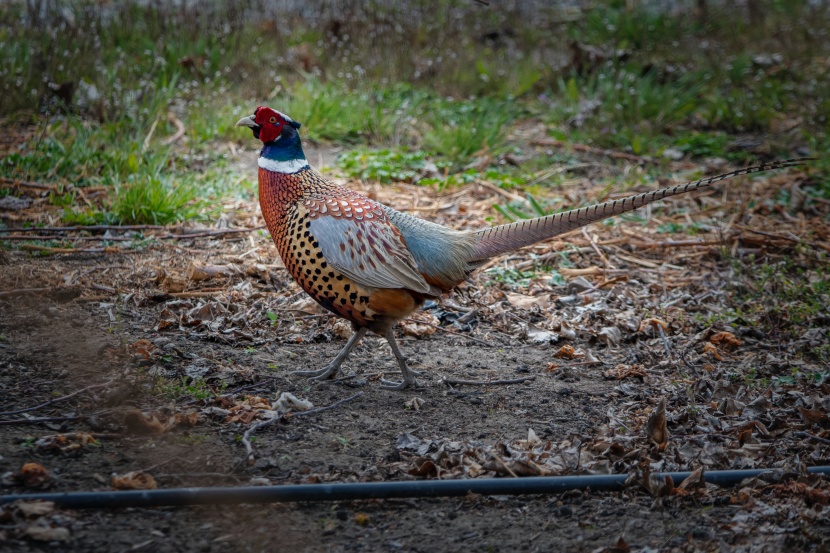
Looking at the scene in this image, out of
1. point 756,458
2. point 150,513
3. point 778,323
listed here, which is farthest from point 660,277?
point 150,513

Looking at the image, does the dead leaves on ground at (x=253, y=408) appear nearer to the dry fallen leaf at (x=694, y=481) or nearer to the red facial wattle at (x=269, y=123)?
the red facial wattle at (x=269, y=123)

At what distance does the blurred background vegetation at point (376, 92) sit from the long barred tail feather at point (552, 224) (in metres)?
2.34

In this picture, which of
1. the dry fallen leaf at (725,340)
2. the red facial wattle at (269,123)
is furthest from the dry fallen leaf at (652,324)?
the red facial wattle at (269,123)

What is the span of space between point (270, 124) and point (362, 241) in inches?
28.2

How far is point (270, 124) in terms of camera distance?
12.1 feet

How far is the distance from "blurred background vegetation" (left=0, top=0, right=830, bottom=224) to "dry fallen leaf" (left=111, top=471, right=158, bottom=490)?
2.81 meters

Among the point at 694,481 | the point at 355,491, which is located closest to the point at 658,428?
the point at 694,481

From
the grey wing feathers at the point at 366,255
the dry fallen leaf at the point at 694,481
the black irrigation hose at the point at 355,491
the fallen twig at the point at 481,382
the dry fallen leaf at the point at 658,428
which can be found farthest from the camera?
the fallen twig at the point at 481,382

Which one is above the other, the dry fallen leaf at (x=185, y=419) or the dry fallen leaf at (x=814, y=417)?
the dry fallen leaf at (x=185, y=419)

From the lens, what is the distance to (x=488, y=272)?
502 centimetres

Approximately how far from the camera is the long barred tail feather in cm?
338

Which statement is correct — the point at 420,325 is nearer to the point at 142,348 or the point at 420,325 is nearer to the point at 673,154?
the point at 142,348

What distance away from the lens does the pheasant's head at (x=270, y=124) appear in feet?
12.1

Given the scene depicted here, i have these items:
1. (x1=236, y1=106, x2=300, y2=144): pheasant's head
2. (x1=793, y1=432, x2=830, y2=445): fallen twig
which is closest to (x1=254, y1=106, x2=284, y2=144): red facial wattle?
(x1=236, y1=106, x2=300, y2=144): pheasant's head
